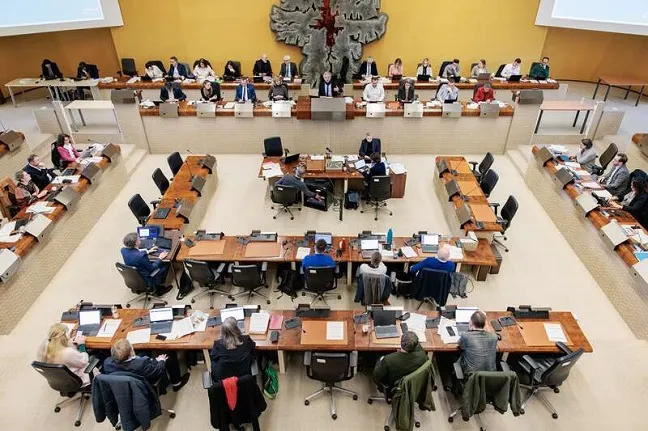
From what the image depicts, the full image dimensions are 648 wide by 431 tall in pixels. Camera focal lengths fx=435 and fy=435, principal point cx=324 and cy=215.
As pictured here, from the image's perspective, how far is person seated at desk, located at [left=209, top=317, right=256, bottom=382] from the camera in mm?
4328

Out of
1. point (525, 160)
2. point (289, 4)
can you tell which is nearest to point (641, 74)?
point (525, 160)

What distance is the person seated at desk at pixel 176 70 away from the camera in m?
12.0

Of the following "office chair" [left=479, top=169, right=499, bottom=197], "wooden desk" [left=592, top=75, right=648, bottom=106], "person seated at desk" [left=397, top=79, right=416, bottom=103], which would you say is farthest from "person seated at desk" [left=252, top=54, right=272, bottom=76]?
"wooden desk" [left=592, top=75, right=648, bottom=106]

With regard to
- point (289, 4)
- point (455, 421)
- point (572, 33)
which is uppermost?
point (289, 4)

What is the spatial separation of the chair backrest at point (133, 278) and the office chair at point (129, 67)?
8733 millimetres

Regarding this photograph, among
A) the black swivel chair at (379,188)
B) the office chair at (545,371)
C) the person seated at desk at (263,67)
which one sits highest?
the person seated at desk at (263,67)

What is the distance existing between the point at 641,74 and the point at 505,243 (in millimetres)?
9392

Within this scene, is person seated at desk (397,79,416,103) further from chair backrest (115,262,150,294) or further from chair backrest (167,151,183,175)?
chair backrest (115,262,150,294)

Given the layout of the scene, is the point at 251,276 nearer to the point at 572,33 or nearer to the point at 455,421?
the point at 455,421

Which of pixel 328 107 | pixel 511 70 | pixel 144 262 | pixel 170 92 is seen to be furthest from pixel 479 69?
pixel 144 262

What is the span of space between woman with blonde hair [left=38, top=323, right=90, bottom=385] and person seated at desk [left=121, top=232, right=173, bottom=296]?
1.44 m

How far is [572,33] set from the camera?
1340 cm

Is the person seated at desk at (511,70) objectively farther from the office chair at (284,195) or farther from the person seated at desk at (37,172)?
the person seated at desk at (37,172)

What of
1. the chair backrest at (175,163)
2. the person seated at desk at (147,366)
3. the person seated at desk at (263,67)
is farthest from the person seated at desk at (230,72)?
the person seated at desk at (147,366)
